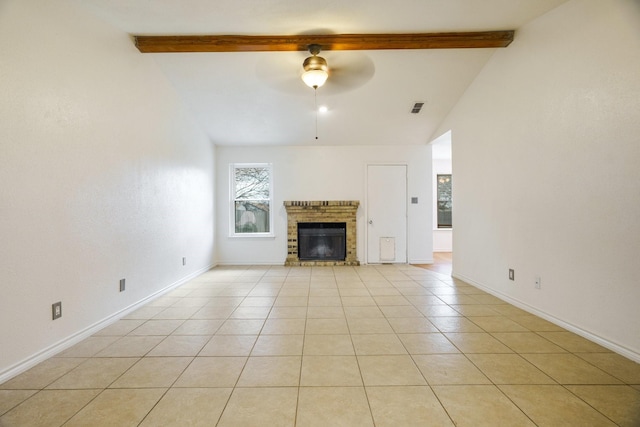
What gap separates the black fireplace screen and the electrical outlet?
3.73 meters

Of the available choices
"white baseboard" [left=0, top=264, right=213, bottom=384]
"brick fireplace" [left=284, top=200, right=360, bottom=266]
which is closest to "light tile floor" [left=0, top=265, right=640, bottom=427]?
"white baseboard" [left=0, top=264, right=213, bottom=384]

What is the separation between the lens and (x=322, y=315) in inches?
109

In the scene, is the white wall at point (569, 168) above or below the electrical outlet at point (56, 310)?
above

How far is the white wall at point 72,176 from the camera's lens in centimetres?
178

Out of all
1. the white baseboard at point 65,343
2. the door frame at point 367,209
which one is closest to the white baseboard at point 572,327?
the door frame at point 367,209

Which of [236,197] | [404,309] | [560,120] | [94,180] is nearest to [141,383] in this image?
[94,180]

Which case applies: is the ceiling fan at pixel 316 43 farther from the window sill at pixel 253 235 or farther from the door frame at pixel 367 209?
the window sill at pixel 253 235

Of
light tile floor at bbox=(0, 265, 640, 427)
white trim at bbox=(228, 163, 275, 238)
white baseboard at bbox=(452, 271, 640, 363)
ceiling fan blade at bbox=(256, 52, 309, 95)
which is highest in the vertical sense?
ceiling fan blade at bbox=(256, 52, 309, 95)

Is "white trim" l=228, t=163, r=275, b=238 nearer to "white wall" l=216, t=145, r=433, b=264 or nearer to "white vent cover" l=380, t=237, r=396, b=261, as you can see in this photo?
"white wall" l=216, t=145, r=433, b=264

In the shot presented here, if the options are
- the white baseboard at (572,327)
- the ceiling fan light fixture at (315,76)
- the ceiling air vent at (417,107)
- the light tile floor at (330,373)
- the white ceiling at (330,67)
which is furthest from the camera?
the ceiling air vent at (417,107)

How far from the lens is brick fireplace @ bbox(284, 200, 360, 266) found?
5.39 meters

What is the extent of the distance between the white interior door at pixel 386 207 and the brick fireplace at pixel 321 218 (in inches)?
13.6

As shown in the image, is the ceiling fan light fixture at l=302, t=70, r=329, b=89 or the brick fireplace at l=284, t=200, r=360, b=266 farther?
the brick fireplace at l=284, t=200, r=360, b=266

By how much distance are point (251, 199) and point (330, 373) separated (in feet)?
14.0
